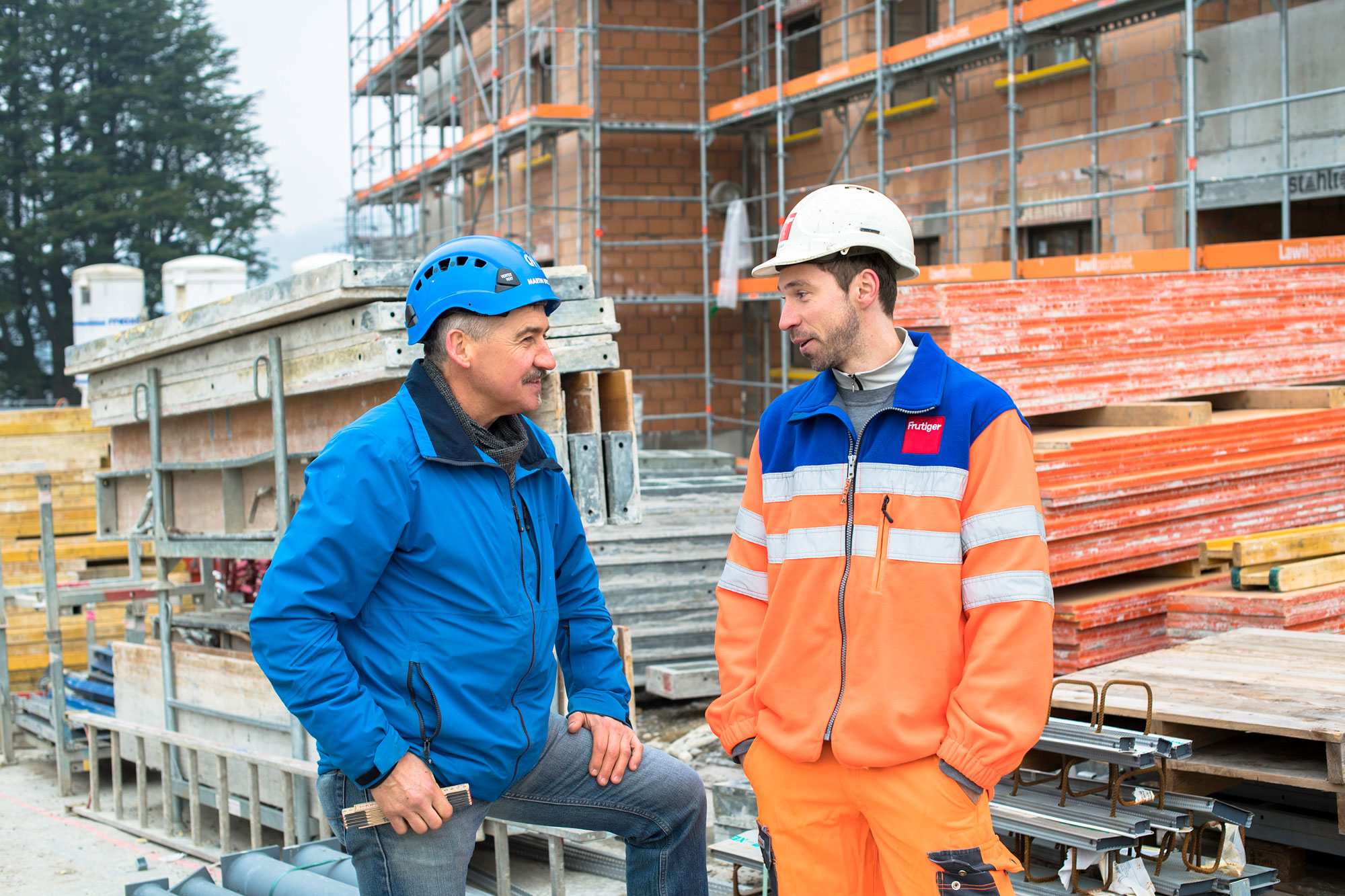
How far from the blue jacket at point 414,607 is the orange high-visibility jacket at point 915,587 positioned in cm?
54

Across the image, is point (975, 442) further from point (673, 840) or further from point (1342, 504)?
point (1342, 504)

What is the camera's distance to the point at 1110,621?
16.6 ft

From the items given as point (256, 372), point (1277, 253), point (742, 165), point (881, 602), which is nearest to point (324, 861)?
point (256, 372)

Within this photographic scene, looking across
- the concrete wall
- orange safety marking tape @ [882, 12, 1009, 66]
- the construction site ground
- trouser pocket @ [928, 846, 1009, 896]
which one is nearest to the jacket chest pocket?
trouser pocket @ [928, 846, 1009, 896]

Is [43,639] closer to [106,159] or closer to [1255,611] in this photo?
[1255,611]

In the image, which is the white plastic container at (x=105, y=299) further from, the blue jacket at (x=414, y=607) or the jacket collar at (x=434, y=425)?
the blue jacket at (x=414, y=607)

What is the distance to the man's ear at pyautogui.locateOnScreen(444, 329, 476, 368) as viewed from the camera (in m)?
2.64

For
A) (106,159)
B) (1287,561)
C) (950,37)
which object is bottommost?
(1287,561)

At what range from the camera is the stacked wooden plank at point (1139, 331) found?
20.2 feet

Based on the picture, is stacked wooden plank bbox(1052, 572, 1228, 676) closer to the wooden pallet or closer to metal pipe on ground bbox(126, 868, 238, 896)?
the wooden pallet

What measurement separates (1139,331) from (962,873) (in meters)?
5.11

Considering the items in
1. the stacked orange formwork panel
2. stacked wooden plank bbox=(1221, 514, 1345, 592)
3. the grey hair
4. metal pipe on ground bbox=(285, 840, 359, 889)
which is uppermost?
the grey hair

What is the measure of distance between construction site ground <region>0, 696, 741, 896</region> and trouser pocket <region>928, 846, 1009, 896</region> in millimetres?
2575

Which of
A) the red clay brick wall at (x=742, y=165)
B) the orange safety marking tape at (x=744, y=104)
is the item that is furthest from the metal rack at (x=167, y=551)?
the orange safety marking tape at (x=744, y=104)
